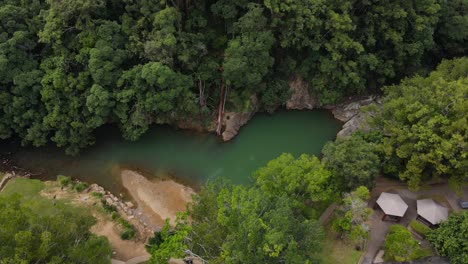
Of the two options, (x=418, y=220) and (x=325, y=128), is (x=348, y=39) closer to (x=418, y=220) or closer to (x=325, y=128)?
(x=325, y=128)

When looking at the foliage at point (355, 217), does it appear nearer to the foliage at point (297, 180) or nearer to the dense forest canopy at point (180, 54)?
the foliage at point (297, 180)

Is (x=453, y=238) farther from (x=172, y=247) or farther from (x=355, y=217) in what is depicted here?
(x=172, y=247)

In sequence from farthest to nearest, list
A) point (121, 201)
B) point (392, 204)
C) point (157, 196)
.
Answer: point (157, 196)
point (121, 201)
point (392, 204)

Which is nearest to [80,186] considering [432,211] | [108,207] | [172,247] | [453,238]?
[108,207]

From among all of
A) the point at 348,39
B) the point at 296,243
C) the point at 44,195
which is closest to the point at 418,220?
the point at 296,243

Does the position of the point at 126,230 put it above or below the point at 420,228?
below
